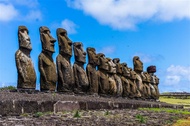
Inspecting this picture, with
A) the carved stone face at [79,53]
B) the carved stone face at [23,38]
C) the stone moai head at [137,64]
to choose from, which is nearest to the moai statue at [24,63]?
the carved stone face at [23,38]

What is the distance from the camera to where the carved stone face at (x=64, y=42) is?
1152 cm

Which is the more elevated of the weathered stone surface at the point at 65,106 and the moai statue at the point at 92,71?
the moai statue at the point at 92,71

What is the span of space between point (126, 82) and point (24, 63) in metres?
8.44

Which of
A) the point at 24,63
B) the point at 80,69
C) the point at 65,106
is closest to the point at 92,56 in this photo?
the point at 80,69

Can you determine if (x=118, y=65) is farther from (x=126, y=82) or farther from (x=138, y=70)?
(x=138, y=70)

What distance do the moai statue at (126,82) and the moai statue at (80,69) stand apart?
4.70 meters

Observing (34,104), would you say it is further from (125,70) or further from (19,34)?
(125,70)

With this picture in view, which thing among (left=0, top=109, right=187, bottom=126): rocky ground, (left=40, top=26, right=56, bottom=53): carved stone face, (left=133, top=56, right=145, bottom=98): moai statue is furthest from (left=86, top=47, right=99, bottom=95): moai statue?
(left=0, top=109, right=187, bottom=126): rocky ground

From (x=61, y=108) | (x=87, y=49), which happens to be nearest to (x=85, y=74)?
(x=87, y=49)

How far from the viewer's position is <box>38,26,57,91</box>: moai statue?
34.2 ft

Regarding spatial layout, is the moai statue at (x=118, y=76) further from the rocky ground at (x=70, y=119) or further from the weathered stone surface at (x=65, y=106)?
the rocky ground at (x=70, y=119)

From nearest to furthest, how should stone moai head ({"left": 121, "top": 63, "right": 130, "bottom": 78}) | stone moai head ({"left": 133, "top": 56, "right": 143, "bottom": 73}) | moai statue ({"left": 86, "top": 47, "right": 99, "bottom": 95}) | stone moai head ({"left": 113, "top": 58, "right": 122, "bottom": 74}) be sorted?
1. moai statue ({"left": 86, "top": 47, "right": 99, "bottom": 95})
2. stone moai head ({"left": 113, "top": 58, "right": 122, "bottom": 74})
3. stone moai head ({"left": 121, "top": 63, "right": 130, "bottom": 78})
4. stone moai head ({"left": 133, "top": 56, "right": 143, "bottom": 73})

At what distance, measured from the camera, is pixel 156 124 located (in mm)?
6195

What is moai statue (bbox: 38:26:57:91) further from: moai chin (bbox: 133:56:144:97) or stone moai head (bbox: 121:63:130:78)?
moai chin (bbox: 133:56:144:97)
